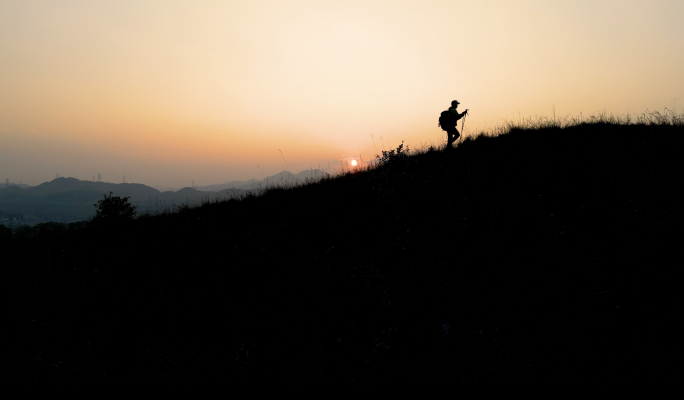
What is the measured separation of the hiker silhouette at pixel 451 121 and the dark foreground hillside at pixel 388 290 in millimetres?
3998

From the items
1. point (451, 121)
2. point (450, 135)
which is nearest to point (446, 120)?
point (451, 121)

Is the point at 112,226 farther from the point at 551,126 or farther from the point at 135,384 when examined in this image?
the point at 551,126

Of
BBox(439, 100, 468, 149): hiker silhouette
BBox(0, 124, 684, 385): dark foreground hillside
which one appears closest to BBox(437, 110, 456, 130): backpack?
BBox(439, 100, 468, 149): hiker silhouette

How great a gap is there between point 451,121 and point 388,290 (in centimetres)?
812

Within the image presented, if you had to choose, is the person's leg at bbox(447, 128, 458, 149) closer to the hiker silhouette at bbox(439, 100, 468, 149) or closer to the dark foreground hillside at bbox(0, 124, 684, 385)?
the hiker silhouette at bbox(439, 100, 468, 149)

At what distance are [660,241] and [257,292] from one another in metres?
5.30

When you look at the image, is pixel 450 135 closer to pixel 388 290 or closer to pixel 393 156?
pixel 393 156

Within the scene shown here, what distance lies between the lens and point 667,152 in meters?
6.56

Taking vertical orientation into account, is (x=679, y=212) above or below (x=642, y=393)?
above

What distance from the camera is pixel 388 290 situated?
3.43 m

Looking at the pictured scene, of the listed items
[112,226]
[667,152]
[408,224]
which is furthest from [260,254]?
[667,152]

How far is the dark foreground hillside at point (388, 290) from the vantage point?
2.62m

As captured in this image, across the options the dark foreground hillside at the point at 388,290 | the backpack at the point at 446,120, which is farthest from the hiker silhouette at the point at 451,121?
the dark foreground hillside at the point at 388,290

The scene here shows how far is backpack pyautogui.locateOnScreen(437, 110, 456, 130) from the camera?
387 inches
